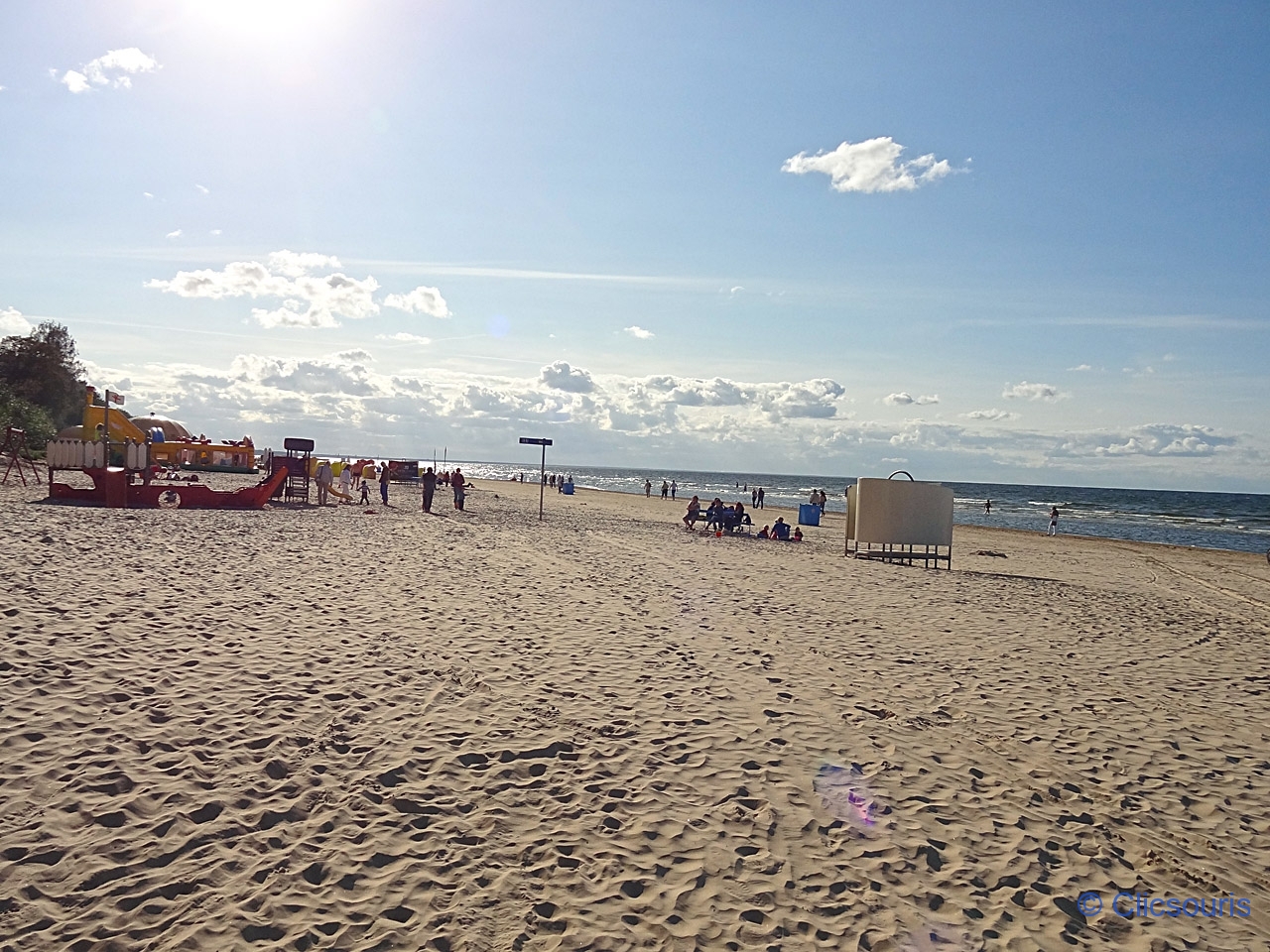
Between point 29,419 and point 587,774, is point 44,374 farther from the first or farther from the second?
point 587,774

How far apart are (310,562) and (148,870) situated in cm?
883

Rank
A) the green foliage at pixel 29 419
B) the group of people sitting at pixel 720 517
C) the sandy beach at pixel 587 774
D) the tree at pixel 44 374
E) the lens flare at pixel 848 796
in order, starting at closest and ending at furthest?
the sandy beach at pixel 587 774 < the lens flare at pixel 848 796 < the group of people sitting at pixel 720 517 < the green foliage at pixel 29 419 < the tree at pixel 44 374

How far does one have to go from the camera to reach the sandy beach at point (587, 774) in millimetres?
3557

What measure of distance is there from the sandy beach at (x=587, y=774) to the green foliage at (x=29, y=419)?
95.1 feet

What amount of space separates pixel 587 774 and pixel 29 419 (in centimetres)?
3888

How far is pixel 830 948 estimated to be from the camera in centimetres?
343

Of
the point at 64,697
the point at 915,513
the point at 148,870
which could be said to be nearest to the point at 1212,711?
the point at 148,870

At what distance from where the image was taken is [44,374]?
4691 cm

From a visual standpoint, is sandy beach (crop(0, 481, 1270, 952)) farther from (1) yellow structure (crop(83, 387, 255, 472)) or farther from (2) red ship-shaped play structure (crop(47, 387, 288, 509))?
(1) yellow structure (crop(83, 387, 255, 472))

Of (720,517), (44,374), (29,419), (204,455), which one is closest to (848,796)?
(720,517)

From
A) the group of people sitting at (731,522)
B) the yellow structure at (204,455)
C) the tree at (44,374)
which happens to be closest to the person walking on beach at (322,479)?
the group of people sitting at (731,522)

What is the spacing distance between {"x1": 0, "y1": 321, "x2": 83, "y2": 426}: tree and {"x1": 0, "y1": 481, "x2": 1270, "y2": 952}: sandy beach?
4485 cm

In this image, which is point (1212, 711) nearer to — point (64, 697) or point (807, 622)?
point (807, 622)

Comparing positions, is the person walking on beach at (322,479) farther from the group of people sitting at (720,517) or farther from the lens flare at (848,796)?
the lens flare at (848,796)
